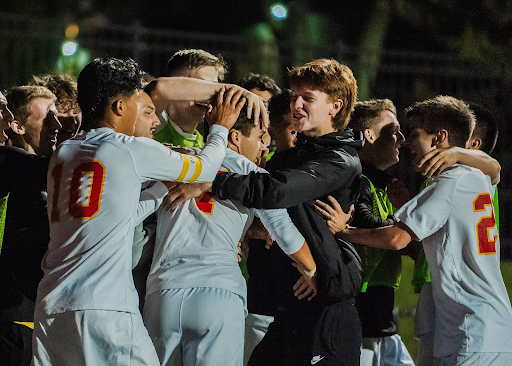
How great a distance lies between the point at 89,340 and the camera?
108 inches

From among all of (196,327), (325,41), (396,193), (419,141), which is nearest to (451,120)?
(419,141)

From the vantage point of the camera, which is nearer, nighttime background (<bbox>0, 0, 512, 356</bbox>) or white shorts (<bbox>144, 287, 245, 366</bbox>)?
white shorts (<bbox>144, 287, 245, 366</bbox>)

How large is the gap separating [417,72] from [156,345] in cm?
748

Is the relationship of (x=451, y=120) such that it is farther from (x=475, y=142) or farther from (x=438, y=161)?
(x=475, y=142)

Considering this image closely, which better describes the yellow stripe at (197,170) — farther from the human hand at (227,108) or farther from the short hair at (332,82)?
the short hair at (332,82)

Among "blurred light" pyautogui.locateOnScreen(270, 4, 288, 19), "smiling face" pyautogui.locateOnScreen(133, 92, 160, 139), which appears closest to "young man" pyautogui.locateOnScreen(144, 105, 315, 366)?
"smiling face" pyautogui.locateOnScreen(133, 92, 160, 139)

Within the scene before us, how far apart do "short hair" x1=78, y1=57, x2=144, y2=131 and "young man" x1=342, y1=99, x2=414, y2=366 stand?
1.75 meters

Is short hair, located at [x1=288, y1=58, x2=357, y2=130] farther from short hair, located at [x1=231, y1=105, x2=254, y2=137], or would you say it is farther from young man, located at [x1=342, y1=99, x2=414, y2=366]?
young man, located at [x1=342, y1=99, x2=414, y2=366]

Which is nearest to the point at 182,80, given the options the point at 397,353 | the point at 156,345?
the point at 156,345

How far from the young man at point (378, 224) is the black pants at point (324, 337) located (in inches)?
29.4

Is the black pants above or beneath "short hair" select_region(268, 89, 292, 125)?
beneath

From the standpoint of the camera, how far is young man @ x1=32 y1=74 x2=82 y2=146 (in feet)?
14.6

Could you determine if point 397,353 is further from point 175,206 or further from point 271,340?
point 175,206

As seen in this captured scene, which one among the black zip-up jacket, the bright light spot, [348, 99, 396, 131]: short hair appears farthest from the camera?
the bright light spot
